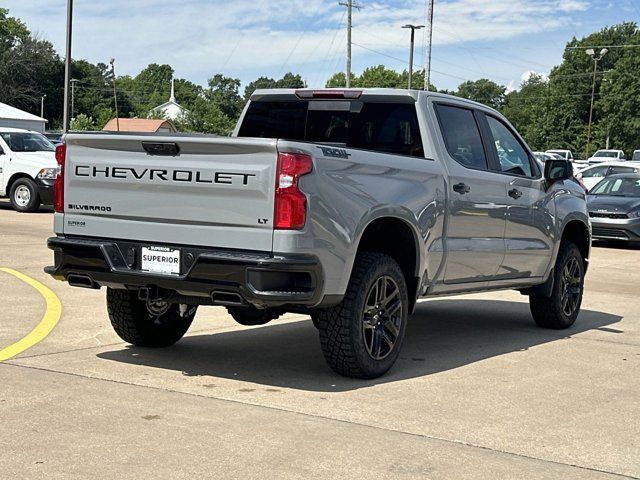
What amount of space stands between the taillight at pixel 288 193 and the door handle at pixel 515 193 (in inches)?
119

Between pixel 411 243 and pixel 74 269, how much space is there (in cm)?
234

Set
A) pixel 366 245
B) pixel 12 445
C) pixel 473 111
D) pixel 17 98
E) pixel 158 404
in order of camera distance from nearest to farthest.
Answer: pixel 12 445 → pixel 158 404 → pixel 366 245 → pixel 473 111 → pixel 17 98

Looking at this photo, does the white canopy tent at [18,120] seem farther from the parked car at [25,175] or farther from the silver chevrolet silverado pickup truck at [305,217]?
the silver chevrolet silverado pickup truck at [305,217]

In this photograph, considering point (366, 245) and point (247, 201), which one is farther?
point (366, 245)

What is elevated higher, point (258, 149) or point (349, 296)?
point (258, 149)

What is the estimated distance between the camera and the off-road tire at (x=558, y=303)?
952 cm

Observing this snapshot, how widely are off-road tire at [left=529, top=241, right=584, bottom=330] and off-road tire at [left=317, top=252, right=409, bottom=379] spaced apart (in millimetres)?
3069

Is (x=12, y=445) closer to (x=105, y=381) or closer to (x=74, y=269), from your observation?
(x=105, y=381)

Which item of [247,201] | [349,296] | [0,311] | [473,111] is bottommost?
[0,311]

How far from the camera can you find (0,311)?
906 centimetres

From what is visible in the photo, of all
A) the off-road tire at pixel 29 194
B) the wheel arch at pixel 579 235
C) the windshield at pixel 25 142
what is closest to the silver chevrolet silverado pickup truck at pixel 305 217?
the wheel arch at pixel 579 235

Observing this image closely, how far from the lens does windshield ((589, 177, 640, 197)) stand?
2184 cm

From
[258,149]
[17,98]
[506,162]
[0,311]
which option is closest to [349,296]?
[258,149]

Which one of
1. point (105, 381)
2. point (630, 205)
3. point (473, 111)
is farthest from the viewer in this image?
point (630, 205)
